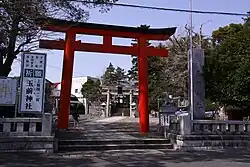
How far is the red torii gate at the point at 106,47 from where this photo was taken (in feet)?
51.9

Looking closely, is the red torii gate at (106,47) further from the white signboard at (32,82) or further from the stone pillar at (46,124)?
the stone pillar at (46,124)

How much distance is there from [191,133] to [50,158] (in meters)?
5.22

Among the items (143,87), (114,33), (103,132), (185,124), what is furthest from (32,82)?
(143,87)

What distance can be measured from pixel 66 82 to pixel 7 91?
4678 millimetres

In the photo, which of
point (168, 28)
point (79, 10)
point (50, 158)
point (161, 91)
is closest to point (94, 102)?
point (161, 91)

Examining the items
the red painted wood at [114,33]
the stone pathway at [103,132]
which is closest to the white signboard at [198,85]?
the stone pathway at [103,132]

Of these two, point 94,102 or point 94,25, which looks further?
point 94,102

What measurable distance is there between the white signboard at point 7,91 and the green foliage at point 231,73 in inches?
317

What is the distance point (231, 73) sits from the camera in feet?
43.7

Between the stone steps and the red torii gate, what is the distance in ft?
11.2

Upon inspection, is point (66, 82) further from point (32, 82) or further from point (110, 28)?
point (32, 82)

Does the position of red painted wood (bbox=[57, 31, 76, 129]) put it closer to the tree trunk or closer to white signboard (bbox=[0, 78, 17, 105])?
the tree trunk

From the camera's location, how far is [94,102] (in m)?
45.8

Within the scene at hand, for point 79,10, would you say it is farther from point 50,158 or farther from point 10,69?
point 50,158
